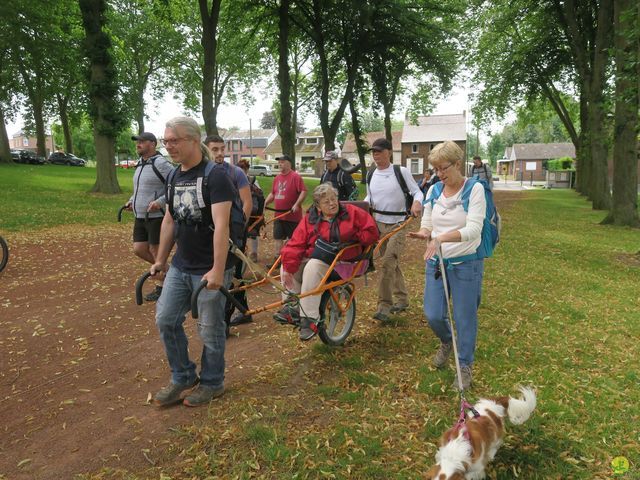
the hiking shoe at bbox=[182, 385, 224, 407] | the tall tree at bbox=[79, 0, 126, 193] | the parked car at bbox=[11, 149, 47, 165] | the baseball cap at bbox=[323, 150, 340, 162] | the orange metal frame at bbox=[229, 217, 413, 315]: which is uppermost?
the tall tree at bbox=[79, 0, 126, 193]

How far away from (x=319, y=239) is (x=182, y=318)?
1.65 metres

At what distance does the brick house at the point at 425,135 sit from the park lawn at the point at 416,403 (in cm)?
6351

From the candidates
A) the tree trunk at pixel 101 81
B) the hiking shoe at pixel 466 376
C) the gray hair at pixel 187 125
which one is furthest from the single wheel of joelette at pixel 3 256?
the tree trunk at pixel 101 81

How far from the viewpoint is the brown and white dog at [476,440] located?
2.67 meters

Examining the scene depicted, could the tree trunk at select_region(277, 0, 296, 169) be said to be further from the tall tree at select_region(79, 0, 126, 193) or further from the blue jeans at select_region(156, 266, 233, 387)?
the blue jeans at select_region(156, 266, 233, 387)

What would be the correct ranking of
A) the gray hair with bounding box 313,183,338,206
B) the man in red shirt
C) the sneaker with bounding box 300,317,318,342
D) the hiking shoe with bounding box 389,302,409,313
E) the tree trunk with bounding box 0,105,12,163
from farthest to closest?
the tree trunk with bounding box 0,105,12,163 < the man in red shirt < the hiking shoe with bounding box 389,302,409,313 < the gray hair with bounding box 313,183,338,206 < the sneaker with bounding box 300,317,318,342

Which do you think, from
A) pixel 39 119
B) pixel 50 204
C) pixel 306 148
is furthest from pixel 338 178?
pixel 306 148

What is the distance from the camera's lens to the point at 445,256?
154 inches

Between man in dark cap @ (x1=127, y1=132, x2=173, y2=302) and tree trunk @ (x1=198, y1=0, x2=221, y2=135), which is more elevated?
tree trunk @ (x1=198, y1=0, x2=221, y2=135)

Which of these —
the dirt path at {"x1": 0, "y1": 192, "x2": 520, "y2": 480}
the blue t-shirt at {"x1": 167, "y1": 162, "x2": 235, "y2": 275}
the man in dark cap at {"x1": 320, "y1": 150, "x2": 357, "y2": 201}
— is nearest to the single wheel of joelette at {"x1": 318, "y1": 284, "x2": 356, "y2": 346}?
the dirt path at {"x1": 0, "y1": 192, "x2": 520, "y2": 480}

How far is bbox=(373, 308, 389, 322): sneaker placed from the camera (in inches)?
237

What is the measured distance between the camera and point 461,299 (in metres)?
3.95

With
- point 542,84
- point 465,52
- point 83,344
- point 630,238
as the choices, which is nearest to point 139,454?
point 83,344

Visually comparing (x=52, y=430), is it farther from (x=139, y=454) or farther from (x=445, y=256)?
(x=445, y=256)
